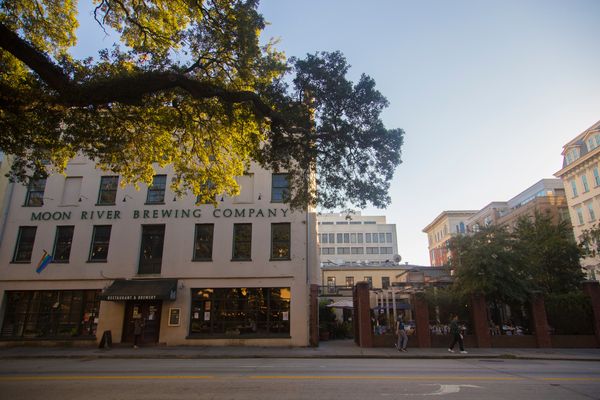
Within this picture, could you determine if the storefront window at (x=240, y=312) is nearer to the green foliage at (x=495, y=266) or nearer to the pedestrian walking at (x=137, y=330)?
the pedestrian walking at (x=137, y=330)

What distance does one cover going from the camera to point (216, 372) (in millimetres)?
11266

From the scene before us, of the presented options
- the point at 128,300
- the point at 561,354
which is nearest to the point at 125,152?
the point at 128,300

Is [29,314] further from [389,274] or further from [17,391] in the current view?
[389,274]

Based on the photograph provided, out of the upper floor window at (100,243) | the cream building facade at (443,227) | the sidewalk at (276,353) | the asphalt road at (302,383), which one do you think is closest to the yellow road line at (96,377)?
the asphalt road at (302,383)

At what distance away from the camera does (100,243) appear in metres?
22.5

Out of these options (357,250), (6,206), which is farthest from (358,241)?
(6,206)

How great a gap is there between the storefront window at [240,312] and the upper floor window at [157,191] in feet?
19.8

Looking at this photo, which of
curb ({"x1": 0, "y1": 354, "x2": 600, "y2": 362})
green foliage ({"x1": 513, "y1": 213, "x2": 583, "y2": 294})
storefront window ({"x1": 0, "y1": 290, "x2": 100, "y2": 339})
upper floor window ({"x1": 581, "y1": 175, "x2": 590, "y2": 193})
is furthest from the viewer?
upper floor window ({"x1": 581, "y1": 175, "x2": 590, "y2": 193})

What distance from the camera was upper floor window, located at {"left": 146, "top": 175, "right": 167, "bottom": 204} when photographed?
23.1 metres

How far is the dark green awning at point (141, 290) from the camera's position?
19.7m

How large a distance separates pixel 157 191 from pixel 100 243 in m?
4.47

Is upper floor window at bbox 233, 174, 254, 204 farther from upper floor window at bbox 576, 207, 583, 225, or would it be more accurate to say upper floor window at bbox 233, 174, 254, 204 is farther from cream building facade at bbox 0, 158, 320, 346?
upper floor window at bbox 576, 207, 583, 225

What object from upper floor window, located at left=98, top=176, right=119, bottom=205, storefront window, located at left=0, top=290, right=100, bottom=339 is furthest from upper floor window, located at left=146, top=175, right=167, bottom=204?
storefront window, located at left=0, top=290, right=100, bottom=339

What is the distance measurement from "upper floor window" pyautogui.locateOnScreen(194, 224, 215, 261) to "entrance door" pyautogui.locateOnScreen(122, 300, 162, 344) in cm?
337
